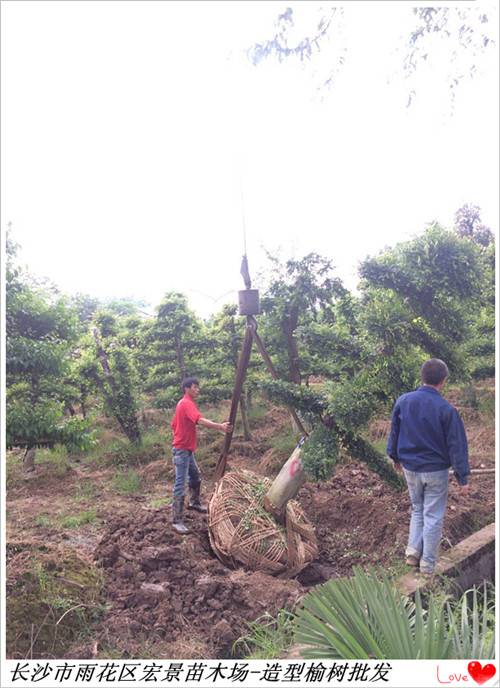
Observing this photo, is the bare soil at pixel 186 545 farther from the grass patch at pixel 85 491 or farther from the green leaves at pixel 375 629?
the green leaves at pixel 375 629

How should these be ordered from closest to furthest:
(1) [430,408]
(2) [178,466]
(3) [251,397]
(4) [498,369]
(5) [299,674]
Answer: (5) [299,674], (4) [498,369], (1) [430,408], (2) [178,466], (3) [251,397]

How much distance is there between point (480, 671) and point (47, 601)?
258 centimetres

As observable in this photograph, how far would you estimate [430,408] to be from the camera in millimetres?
3803

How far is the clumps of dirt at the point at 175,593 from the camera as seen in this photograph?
3.49 metres

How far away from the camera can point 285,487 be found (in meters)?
4.66

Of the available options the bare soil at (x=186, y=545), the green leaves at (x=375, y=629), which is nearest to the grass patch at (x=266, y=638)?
the bare soil at (x=186, y=545)

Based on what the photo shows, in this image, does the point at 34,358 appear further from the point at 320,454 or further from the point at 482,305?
the point at 482,305

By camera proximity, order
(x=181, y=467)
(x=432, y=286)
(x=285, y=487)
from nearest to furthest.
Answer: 1. (x=432, y=286)
2. (x=285, y=487)
3. (x=181, y=467)

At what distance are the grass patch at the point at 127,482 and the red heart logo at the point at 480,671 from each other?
5325 millimetres

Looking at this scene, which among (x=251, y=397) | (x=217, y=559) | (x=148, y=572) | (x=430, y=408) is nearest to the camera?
(x=430, y=408)

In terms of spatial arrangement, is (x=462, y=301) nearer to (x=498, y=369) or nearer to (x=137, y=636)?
(x=498, y=369)

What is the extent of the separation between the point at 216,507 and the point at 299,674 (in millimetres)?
2578

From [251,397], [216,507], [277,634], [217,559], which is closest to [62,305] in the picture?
[216,507]

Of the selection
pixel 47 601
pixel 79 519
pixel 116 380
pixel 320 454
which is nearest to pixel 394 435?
pixel 320 454
